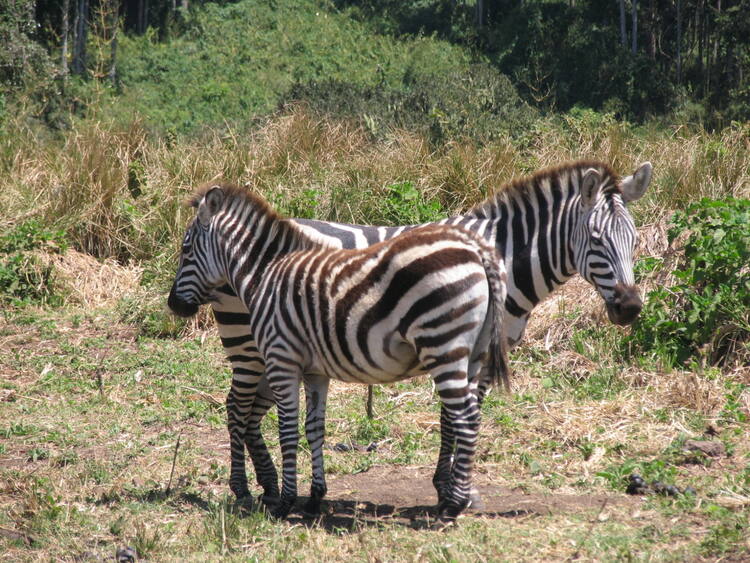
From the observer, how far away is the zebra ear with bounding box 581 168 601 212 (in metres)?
6.14

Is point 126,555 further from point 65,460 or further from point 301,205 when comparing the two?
point 301,205

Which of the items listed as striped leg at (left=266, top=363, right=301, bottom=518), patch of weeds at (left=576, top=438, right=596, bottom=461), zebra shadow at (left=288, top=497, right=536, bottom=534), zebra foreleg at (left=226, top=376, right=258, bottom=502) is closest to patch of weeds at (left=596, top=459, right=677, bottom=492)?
patch of weeds at (left=576, top=438, right=596, bottom=461)

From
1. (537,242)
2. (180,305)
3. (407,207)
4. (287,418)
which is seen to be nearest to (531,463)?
(537,242)

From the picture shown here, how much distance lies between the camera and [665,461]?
6.56 meters

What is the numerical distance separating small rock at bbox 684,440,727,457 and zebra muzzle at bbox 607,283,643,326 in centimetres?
129

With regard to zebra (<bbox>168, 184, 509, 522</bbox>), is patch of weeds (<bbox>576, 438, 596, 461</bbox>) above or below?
below

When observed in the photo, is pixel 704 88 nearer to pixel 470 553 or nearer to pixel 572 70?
pixel 572 70

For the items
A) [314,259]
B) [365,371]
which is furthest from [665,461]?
[314,259]

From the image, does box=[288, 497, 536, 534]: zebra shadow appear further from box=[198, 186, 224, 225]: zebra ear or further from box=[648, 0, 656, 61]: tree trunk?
box=[648, 0, 656, 61]: tree trunk

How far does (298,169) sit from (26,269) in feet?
13.5

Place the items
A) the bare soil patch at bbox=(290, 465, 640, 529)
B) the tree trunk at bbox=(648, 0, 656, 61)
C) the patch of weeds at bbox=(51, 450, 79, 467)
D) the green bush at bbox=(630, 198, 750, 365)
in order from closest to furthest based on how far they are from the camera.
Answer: the bare soil patch at bbox=(290, 465, 640, 529), the patch of weeds at bbox=(51, 450, 79, 467), the green bush at bbox=(630, 198, 750, 365), the tree trunk at bbox=(648, 0, 656, 61)

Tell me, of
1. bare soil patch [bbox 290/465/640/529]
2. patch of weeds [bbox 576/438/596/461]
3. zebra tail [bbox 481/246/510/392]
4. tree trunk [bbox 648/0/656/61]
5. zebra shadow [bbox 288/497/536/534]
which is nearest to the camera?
zebra tail [bbox 481/246/510/392]

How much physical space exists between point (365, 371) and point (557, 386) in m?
3.74

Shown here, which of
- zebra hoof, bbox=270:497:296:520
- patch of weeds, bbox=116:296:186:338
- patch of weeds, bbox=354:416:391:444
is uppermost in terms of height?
zebra hoof, bbox=270:497:296:520
